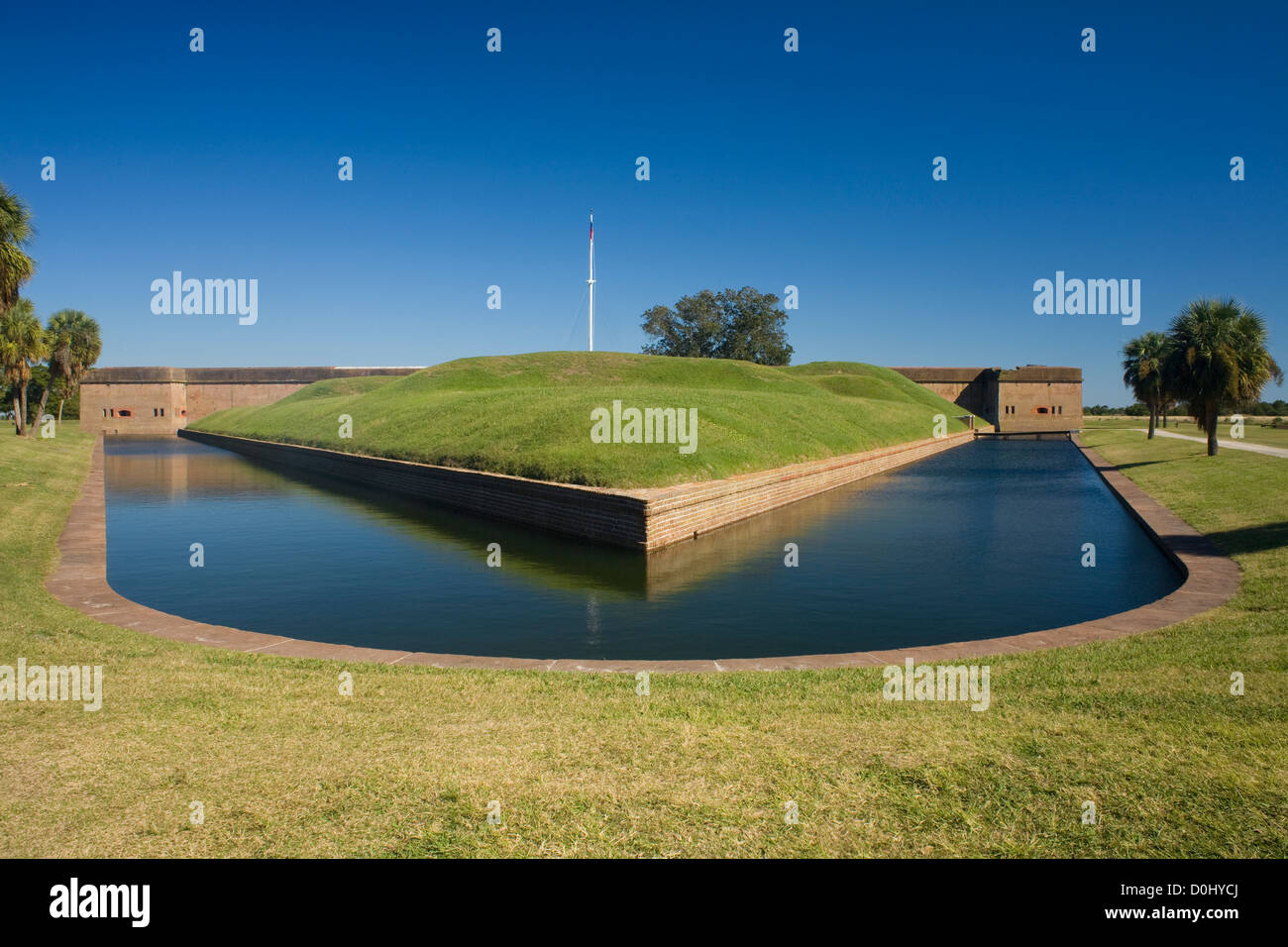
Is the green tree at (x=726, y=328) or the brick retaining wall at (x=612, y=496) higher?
the green tree at (x=726, y=328)

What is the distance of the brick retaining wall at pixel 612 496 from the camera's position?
14.4 metres

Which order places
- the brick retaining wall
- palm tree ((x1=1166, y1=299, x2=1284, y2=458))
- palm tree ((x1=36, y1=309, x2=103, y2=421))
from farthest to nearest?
palm tree ((x1=36, y1=309, x2=103, y2=421))
palm tree ((x1=1166, y1=299, x2=1284, y2=458))
the brick retaining wall

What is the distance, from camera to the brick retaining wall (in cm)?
1444

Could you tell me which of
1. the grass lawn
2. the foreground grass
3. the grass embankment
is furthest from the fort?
the foreground grass

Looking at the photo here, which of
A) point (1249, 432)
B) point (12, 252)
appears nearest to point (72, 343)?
point (12, 252)

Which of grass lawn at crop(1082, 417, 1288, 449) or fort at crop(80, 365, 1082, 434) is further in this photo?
fort at crop(80, 365, 1082, 434)

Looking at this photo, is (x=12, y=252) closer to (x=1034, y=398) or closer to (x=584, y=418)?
(x=584, y=418)

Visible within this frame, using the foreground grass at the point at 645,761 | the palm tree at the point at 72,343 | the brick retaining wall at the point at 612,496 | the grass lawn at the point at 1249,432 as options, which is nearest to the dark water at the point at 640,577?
the brick retaining wall at the point at 612,496

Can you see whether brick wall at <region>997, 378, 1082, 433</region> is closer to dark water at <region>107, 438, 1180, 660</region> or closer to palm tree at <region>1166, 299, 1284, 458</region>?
palm tree at <region>1166, 299, 1284, 458</region>

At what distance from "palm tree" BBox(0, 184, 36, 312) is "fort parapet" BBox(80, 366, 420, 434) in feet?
159

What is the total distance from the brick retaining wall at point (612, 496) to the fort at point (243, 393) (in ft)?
153

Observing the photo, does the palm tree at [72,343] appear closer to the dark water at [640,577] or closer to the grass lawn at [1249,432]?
the dark water at [640,577]
